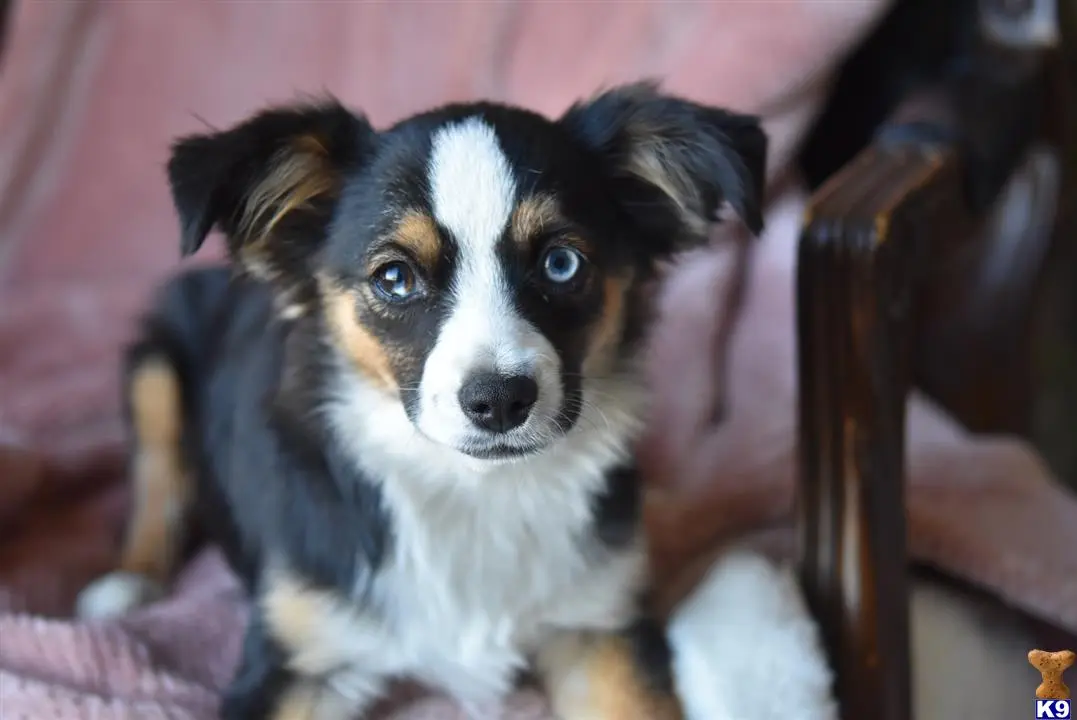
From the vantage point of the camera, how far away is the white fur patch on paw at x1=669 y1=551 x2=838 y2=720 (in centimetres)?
123

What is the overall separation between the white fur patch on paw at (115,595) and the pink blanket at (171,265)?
0.04m

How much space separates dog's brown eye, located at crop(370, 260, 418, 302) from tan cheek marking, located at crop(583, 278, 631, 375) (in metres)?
0.22

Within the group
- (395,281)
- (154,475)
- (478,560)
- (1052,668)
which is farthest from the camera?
(154,475)

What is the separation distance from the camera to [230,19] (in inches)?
83.8

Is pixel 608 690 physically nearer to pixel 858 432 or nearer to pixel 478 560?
pixel 478 560

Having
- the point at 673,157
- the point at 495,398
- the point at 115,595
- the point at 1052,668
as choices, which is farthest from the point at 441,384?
the point at 115,595

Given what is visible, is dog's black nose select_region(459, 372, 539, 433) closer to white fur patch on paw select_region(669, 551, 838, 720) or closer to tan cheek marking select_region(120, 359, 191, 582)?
white fur patch on paw select_region(669, 551, 838, 720)

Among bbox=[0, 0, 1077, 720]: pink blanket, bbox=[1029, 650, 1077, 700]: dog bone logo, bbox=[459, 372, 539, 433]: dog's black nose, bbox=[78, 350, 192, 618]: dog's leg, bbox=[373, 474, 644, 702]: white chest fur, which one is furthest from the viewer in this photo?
bbox=[78, 350, 192, 618]: dog's leg

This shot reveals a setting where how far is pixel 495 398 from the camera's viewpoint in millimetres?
1073

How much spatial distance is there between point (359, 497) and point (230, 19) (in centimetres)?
126

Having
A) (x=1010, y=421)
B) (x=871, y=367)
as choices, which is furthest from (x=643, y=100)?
(x=1010, y=421)

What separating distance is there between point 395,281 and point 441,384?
0.17 m

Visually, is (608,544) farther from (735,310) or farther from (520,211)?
(735,310)

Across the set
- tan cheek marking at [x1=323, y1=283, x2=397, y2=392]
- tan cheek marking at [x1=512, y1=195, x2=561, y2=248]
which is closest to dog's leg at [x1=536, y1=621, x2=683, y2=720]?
tan cheek marking at [x1=323, y1=283, x2=397, y2=392]
